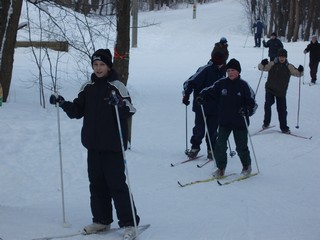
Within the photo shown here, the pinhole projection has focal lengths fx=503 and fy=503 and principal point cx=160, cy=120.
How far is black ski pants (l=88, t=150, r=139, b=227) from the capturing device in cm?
478

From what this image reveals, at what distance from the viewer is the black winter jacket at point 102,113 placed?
473cm

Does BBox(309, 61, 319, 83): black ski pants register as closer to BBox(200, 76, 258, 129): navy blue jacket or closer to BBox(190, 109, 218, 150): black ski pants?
BBox(190, 109, 218, 150): black ski pants

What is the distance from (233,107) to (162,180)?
153 centimetres

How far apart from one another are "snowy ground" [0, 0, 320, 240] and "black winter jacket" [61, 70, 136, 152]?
3.22 ft

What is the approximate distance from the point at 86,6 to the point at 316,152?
5669 millimetres

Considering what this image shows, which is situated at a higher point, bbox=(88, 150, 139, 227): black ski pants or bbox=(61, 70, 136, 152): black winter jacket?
bbox=(61, 70, 136, 152): black winter jacket

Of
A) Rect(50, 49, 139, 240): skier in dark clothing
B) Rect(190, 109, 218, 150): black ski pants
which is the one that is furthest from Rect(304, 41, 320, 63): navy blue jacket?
Rect(50, 49, 139, 240): skier in dark clothing

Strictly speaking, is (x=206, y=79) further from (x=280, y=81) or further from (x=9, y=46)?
(x=9, y=46)

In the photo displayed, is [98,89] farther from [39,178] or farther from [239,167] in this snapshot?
[239,167]

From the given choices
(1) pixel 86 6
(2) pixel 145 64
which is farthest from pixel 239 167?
(2) pixel 145 64

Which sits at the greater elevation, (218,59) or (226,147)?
(218,59)

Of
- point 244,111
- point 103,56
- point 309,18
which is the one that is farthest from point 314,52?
point 309,18

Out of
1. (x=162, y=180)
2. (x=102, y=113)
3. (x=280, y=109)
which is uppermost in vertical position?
(x=102, y=113)

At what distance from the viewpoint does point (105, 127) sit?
15.6 ft
